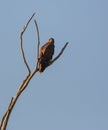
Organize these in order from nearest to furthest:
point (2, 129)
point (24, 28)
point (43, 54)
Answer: point (2, 129) → point (24, 28) → point (43, 54)

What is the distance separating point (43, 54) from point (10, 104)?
83.7 inches

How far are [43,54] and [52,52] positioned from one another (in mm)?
637

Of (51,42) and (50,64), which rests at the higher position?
(51,42)

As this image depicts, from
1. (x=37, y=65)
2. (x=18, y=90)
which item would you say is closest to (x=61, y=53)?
(x=37, y=65)

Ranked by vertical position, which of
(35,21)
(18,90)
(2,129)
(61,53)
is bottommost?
(2,129)

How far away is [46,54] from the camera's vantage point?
1109 cm

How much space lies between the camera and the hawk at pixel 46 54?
404 inches

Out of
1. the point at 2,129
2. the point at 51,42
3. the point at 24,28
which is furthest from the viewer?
the point at 51,42

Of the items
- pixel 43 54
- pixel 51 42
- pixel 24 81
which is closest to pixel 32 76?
pixel 24 81

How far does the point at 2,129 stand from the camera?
9.03 m

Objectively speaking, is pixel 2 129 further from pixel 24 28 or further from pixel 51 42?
pixel 51 42

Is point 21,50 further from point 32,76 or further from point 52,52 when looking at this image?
point 52,52

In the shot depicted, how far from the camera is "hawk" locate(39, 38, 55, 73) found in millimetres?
10255

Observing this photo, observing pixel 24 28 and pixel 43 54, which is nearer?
pixel 24 28
